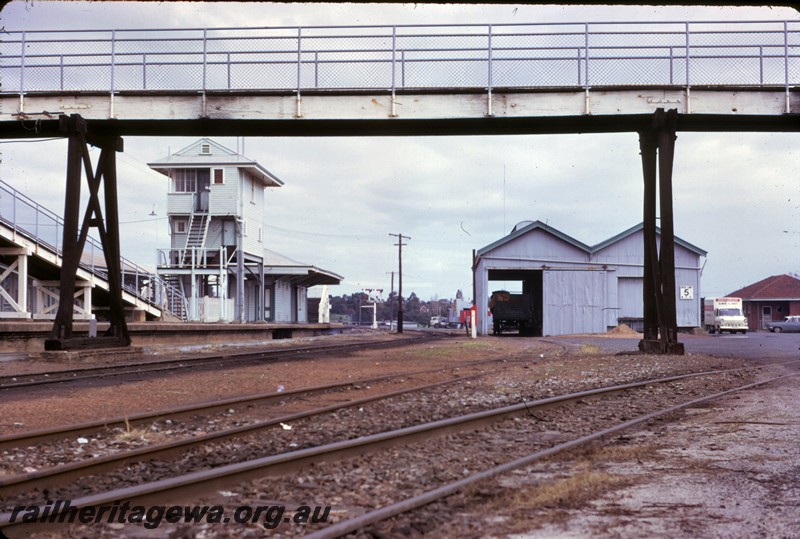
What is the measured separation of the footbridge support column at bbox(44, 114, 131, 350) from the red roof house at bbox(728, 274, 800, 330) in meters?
67.0

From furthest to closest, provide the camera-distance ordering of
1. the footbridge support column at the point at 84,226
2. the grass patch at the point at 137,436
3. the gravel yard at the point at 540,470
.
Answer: the footbridge support column at the point at 84,226 < the grass patch at the point at 137,436 < the gravel yard at the point at 540,470

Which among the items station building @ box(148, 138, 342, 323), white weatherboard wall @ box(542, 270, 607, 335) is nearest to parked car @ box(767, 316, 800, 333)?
white weatherboard wall @ box(542, 270, 607, 335)

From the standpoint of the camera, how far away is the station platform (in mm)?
18516

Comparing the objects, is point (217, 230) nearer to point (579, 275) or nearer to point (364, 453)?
point (579, 275)

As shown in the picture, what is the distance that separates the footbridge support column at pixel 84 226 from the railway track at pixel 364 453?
39.1 feet

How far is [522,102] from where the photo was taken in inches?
691

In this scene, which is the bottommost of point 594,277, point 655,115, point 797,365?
point 797,365

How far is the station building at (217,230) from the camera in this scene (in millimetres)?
36000

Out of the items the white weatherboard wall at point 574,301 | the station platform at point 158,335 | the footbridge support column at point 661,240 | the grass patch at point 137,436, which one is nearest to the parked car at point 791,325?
the white weatherboard wall at point 574,301

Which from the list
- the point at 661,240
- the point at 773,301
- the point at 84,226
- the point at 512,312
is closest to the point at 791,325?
the point at 773,301

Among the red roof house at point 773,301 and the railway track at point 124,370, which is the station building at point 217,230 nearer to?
the railway track at point 124,370

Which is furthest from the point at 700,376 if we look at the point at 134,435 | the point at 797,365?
the point at 134,435

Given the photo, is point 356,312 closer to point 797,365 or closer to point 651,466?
point 797,365

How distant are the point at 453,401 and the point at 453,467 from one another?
4142mm
